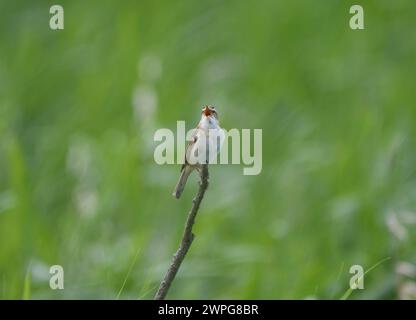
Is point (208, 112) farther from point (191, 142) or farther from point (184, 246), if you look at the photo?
point (184, 246)

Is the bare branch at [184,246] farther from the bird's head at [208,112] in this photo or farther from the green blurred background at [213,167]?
the green blurred background at [213,167]

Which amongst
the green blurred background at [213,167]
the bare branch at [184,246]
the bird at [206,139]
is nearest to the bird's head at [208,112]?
the bird at [206,139]

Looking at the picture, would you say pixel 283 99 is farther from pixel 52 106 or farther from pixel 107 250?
pixel 107 250

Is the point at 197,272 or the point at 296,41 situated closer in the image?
the point at 197,272
